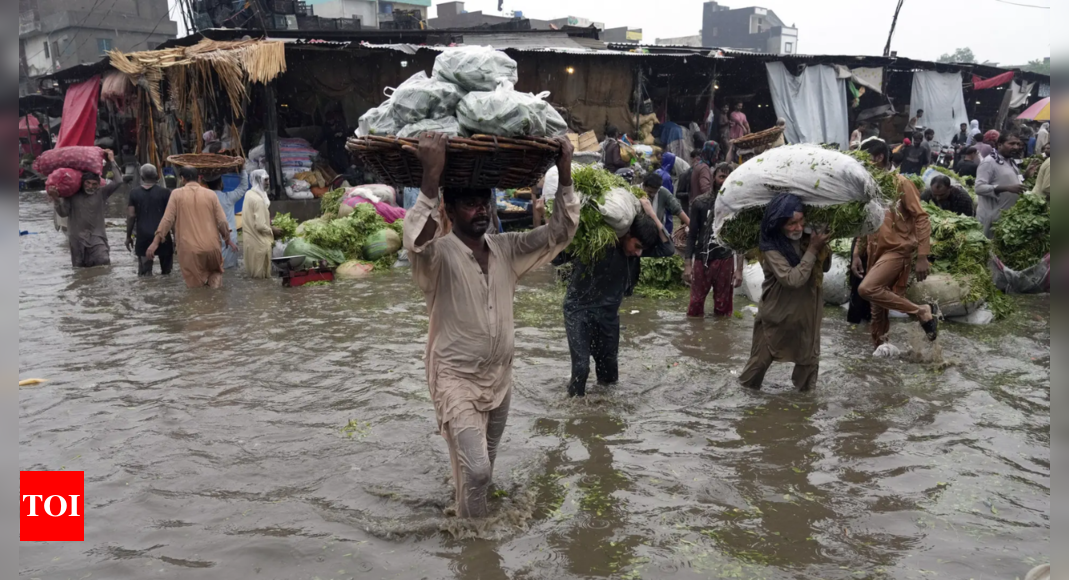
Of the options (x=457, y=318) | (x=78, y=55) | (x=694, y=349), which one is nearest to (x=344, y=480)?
(x=457, y=318)

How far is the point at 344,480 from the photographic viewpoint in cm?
453

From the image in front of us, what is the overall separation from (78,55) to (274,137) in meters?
28.3

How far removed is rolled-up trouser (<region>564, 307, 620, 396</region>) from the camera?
560 cm

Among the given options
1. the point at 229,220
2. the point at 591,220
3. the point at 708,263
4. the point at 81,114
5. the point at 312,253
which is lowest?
the point at 312,253

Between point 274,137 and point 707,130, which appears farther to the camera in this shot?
point 707,130

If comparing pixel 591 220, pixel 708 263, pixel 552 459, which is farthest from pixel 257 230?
pixel 552 459

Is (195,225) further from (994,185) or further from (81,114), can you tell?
(81,114)

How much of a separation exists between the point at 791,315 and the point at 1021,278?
5.33 metres

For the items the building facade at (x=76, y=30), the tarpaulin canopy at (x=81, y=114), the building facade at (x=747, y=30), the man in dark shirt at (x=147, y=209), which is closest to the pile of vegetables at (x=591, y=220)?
the man in dark shirt at (x=147, y=209)

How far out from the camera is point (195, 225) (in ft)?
31.4

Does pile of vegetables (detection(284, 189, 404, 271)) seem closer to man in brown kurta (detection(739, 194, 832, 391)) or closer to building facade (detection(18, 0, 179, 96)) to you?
man in brown kurta (detection(739, 194, 832, 391))

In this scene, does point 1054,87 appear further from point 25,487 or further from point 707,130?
point 707,130

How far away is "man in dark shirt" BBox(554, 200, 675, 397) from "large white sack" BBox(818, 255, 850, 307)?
3.74m

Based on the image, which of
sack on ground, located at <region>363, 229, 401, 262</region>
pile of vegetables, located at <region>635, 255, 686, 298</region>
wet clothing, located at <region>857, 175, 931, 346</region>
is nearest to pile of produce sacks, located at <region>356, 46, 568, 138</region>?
wet clothing, located at <region>857, 175, 931, 346</region>
